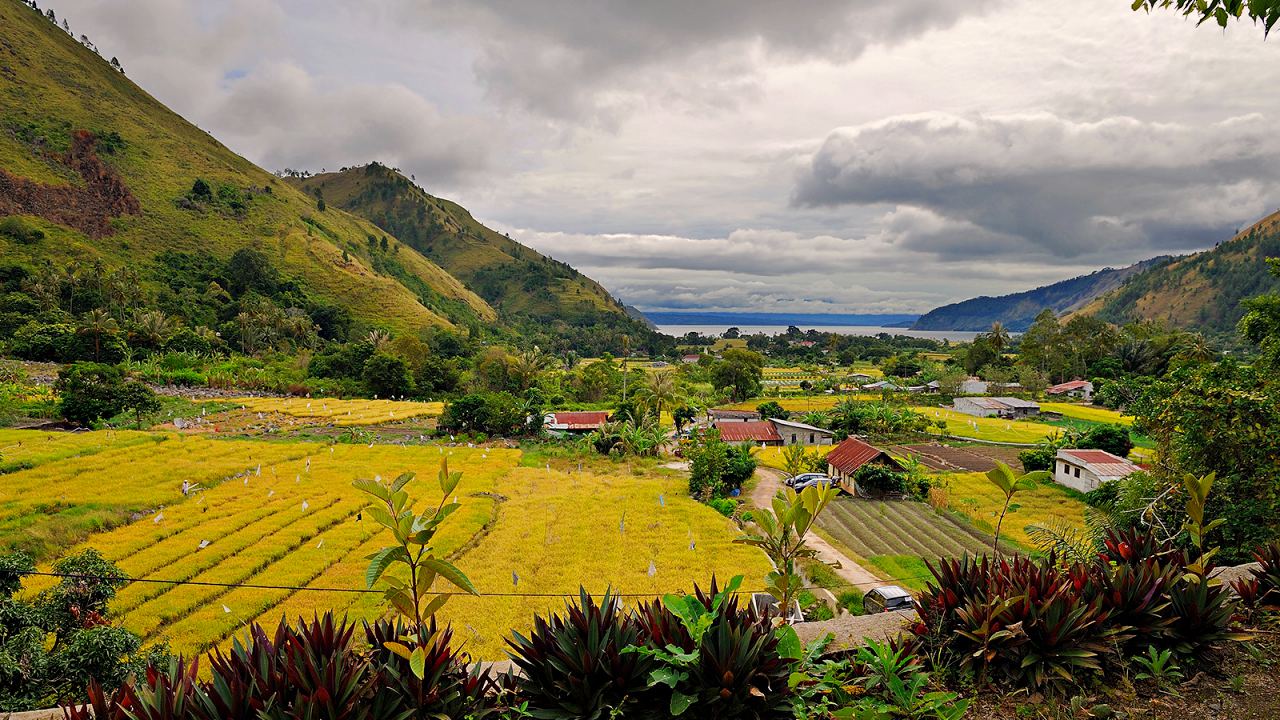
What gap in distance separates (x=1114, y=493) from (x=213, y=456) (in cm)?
3890

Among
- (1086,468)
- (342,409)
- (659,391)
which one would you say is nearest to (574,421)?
(659,391)

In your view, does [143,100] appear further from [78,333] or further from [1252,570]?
[1252,570]

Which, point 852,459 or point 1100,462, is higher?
point 852,459

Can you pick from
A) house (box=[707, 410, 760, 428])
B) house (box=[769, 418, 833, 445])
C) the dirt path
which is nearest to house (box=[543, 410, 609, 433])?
house (box=[707, 410, 760, 428])

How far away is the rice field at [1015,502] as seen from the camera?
23361 mm

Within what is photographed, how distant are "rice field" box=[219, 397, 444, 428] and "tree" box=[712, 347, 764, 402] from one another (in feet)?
102

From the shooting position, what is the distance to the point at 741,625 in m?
3.41

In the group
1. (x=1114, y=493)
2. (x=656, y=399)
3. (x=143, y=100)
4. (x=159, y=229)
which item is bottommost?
(x=1114, y=493)

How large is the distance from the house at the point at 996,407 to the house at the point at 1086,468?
975 inches

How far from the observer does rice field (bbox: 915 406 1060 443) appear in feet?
141

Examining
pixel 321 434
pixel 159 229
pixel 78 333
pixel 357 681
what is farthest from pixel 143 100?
pixel 357 681

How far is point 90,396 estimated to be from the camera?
104 ft

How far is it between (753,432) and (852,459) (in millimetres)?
12790

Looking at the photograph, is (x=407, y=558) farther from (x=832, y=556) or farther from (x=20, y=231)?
(x=20, y=231)
